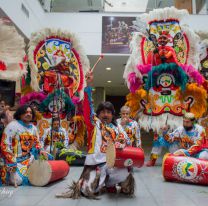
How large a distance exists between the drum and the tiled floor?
303 millimetres

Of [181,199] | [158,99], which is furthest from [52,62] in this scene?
[181,199]

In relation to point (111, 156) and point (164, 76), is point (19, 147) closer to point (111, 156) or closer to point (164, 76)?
point (111, 156)

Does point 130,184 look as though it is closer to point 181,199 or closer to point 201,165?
point 181,199

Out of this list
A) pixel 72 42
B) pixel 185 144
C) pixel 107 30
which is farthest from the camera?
pixel 107 30

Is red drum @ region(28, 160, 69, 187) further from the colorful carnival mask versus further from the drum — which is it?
the colorful carnival mask

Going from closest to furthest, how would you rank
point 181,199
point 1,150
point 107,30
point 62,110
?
point 181,199 < point 1,150 < point 62,110 < point 107,30

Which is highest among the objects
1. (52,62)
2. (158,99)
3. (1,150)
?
(52,62)

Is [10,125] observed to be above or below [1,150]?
above

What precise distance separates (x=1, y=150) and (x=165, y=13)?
323cm

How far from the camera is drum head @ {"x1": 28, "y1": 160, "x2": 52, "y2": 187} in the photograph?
3.26 metres

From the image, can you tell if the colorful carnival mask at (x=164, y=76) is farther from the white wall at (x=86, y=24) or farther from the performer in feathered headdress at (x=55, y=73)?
the white wall at (x=86, y=24)

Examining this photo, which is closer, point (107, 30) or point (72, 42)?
point (72, 42)

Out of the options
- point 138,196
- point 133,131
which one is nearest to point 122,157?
point 138,196

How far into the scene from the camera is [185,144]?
4.06m
